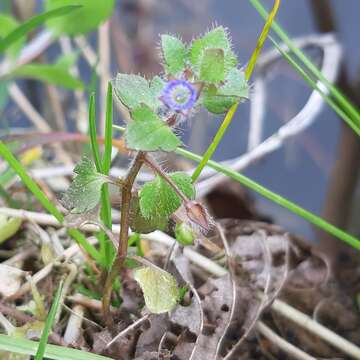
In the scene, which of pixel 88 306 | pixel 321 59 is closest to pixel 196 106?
pixel 88 306

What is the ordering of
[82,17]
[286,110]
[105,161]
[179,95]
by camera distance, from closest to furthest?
[179,95] → [105,161] → [82,17] → [286,110]

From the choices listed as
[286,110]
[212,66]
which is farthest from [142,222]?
[286,110]

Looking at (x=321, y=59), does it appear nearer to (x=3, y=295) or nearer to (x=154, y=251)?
(x=154, y=251)

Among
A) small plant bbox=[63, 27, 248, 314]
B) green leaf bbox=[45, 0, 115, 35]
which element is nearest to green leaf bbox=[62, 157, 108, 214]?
small plant bbox=[63, 27, 248, 314]

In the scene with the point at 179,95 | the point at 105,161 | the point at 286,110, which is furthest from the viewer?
the point at 286,110

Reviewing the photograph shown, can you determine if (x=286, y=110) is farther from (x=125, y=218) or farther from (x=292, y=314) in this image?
(x=125, y=218)

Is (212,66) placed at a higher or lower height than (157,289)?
higher

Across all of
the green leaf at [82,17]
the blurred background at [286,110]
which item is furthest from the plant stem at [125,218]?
the blurred background at [286,110]

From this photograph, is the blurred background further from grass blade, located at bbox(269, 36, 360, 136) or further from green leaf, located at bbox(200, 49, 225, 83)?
green leaf, located at bbox(200, 49, 225, 83)
